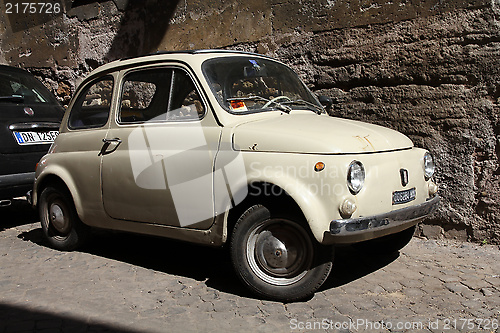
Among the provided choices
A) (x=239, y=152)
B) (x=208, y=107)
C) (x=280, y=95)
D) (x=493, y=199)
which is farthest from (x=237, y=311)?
(x=493, y=199)

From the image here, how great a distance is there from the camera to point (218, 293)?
3.72 meters

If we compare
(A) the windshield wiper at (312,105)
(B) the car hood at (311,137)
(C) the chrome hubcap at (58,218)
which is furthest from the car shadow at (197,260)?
(A) the windshield wiper at (312,105)

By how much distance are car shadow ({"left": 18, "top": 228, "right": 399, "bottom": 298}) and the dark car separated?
0.67m

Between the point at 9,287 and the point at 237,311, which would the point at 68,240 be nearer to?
the point at 9,287

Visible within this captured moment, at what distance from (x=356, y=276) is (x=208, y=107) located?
185 cm

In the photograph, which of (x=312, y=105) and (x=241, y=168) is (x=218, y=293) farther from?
(x=312, y=105)

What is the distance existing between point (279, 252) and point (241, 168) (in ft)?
2.17

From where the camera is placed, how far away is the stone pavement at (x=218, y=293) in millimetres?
3149

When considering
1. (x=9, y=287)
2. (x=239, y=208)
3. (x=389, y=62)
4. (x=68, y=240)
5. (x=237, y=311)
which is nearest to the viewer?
(x=237, y=311)

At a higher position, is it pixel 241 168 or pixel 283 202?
pixel 241 168

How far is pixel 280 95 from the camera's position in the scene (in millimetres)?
4250

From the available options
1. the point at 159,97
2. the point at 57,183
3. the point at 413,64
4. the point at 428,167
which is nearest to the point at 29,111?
the point at 57,183

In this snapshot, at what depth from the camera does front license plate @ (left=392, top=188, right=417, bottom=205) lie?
11.3ft

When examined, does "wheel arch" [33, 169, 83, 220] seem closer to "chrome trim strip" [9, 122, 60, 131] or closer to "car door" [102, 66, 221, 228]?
"car door" [102, 66, 221, 228]
